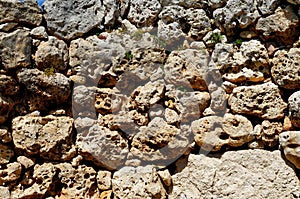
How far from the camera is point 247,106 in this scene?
11.5ft

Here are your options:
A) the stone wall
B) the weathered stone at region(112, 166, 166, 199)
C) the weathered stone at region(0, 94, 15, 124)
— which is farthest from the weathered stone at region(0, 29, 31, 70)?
the weathered stone at region(112, 166, 166, 199)

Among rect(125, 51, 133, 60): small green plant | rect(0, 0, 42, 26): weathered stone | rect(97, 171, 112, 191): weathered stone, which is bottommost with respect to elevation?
rect(97, 171, 112, 191): weathered stone

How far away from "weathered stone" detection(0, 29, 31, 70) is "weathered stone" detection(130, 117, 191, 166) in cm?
141

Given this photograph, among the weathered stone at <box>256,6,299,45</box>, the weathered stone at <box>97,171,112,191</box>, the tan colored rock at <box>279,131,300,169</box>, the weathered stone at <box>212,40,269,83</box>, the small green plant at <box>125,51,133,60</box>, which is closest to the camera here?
the tan colored rock at <box>279,131,300,169</box>

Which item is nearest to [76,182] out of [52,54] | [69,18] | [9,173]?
[9,173]

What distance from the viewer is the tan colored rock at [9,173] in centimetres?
350

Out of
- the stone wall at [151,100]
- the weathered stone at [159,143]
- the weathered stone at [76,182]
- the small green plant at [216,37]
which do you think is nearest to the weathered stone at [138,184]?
the stone wall at [151,100]

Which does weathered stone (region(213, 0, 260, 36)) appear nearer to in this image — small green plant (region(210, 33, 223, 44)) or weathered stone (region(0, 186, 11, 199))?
small green plant (region(210, 33, 223, 44))

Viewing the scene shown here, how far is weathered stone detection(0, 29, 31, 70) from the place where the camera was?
3586mm

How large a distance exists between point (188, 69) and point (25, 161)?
1.91m

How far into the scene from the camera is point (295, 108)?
10.8 feet

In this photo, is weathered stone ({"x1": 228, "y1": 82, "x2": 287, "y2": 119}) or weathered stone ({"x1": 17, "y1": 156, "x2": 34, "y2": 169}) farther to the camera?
weathered stone ({"x1": 17, "y1": 156, "x2": 34, "y2": 169})

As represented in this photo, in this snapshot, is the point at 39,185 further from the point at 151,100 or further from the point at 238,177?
the point at 238,177

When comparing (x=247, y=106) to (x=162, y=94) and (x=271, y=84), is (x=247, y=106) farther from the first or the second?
(x=162, y=94)
